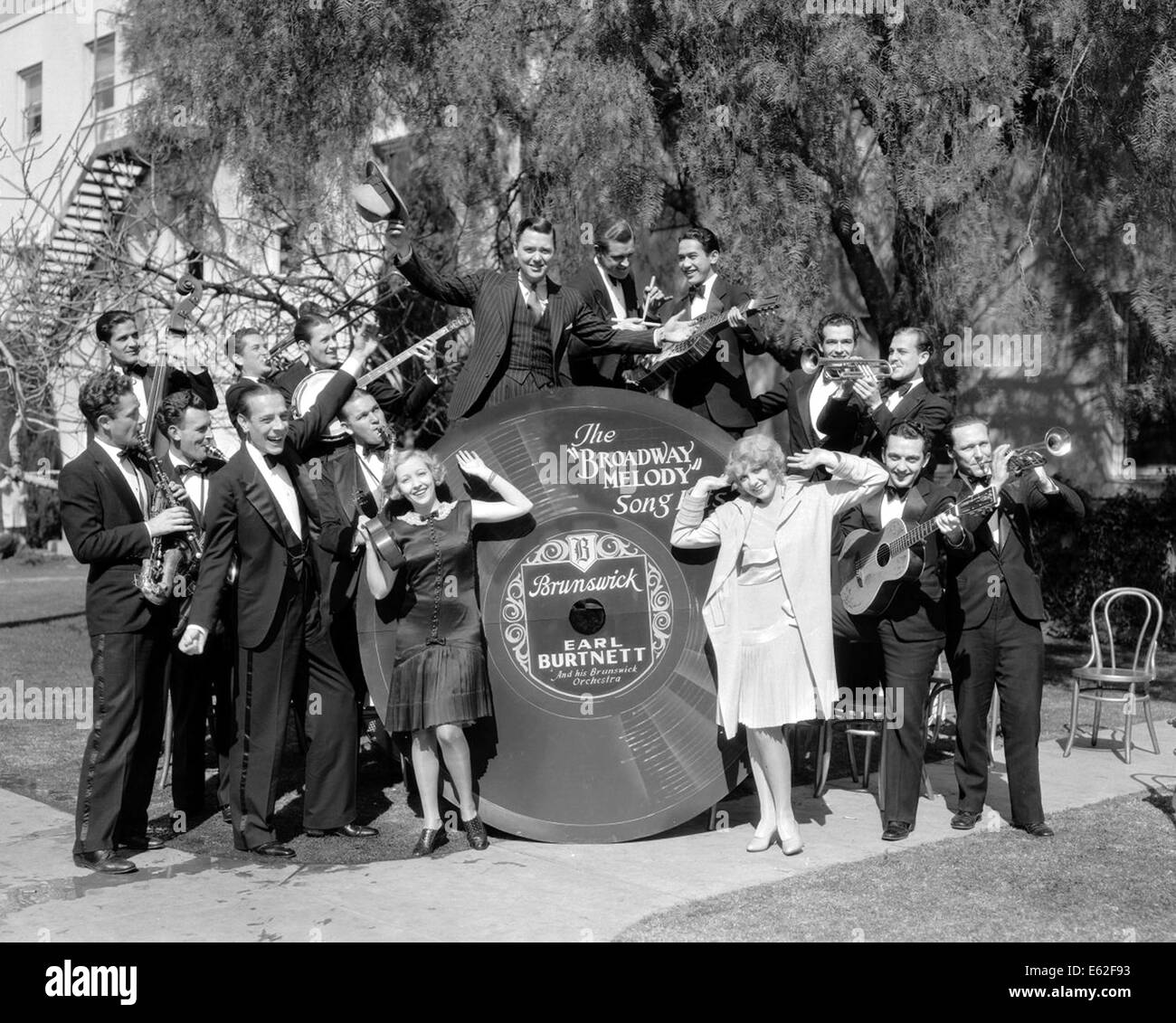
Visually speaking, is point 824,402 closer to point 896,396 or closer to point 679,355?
point 896,396

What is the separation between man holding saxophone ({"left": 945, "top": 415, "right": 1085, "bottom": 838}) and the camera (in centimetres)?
613

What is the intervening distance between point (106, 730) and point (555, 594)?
2002 mm

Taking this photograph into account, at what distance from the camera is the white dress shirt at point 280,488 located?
5.98 m

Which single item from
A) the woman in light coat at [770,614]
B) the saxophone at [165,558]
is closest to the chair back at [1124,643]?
the woman in light coat at [770,614]

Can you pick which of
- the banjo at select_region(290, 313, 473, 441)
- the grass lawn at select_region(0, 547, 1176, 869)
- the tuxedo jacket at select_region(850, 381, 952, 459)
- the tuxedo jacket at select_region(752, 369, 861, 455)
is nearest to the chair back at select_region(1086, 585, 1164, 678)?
the grass lawn at select_region(0, 547, 1176, 869)

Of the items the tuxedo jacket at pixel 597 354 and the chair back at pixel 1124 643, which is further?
the chair back at pixel 1124 643

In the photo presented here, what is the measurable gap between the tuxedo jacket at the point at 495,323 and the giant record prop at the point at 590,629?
0.38 metres

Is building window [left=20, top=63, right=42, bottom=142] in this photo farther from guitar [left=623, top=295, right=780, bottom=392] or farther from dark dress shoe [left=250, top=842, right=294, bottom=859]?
dark dress shoe [left=250, top=842, right=294, bottom=859]

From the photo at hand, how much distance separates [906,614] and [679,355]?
5.44ft

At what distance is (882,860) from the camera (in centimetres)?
583

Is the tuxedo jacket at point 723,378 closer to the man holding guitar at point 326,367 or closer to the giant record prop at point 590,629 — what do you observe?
the giant record prop at point 590,629

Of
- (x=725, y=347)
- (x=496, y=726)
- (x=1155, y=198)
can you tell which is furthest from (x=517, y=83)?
(x=496, y=726)

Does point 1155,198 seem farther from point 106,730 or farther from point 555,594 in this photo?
point 106,730

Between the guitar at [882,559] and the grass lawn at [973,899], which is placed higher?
the guitar at [882,559]
